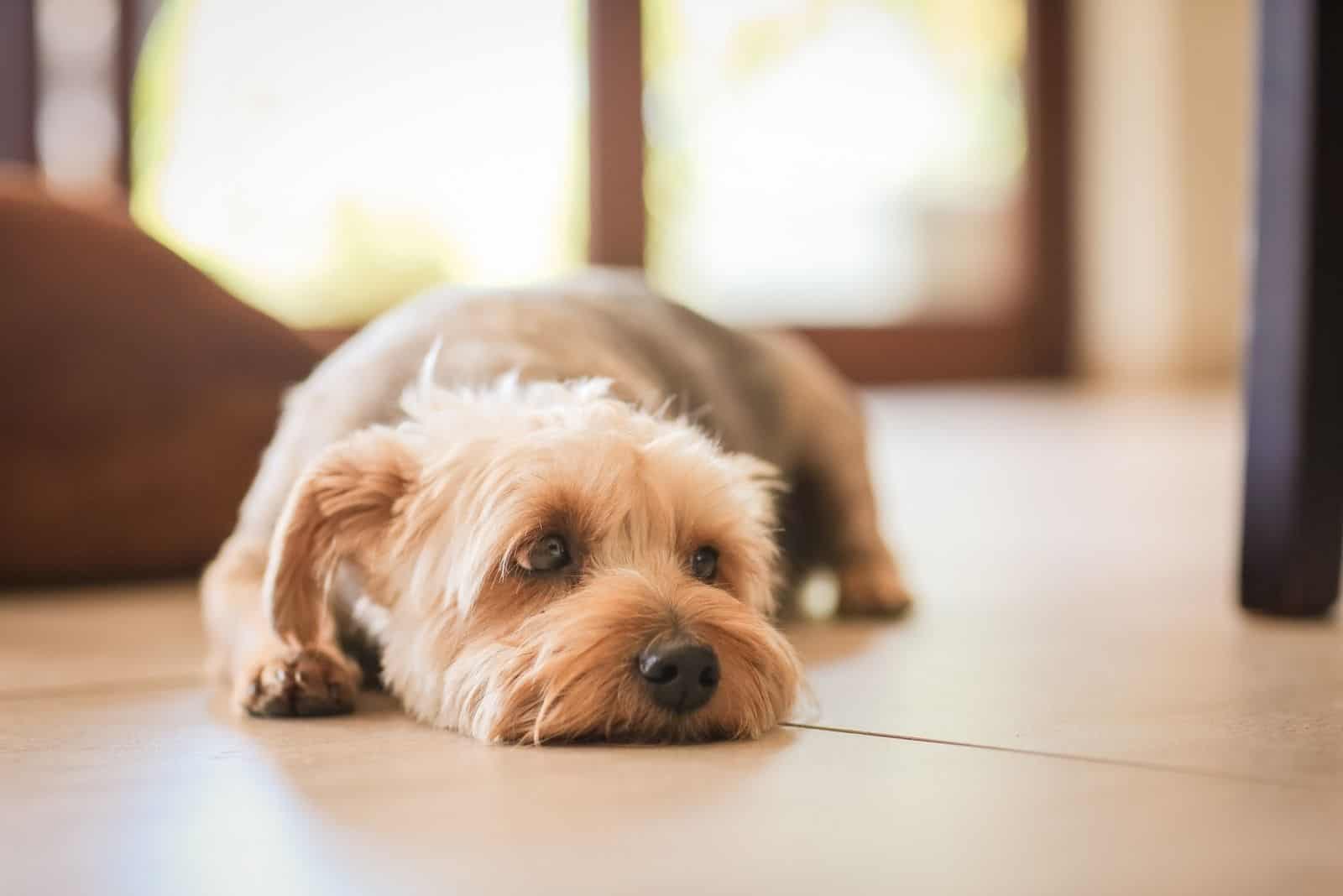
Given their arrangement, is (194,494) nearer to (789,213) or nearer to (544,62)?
(544,62)

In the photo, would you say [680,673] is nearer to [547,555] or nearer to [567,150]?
[547,555]

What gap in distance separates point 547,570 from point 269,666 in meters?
0.43

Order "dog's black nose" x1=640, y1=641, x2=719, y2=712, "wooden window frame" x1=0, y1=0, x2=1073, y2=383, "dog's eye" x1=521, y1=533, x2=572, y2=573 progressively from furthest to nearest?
1. "wooden window frame" x1=0, y1=0, x2=1073, y2=383
2. "dog's eye" x1=521, y1=533, x2=572, y2=573
3. "dog's black nose" x1=640, y1=641, x2=719, y2=712

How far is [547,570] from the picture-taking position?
6.95 ft

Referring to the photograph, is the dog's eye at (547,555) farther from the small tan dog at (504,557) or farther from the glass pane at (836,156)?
the glass pane at (836,156)

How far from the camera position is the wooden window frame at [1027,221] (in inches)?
365

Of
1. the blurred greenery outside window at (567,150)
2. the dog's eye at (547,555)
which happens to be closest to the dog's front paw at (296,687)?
the dog's eye at (547,555)

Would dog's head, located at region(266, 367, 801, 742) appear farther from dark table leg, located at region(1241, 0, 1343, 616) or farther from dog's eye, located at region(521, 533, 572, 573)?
dark table leg, located at region(1241, 0, 1343, 616)

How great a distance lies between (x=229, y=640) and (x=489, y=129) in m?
6.73

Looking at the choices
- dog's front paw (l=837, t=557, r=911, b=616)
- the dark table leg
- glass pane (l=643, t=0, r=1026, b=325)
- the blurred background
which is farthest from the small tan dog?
glass pane (l=643, t=0, r=1026, b=325)

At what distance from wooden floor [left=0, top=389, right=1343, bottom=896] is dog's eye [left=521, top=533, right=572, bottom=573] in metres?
0.24

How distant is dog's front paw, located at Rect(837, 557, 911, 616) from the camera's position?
3.11 metres

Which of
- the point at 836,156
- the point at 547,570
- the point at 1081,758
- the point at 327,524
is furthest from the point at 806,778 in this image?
the point at 836,156

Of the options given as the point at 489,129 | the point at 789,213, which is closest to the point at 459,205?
the point at 489,129
